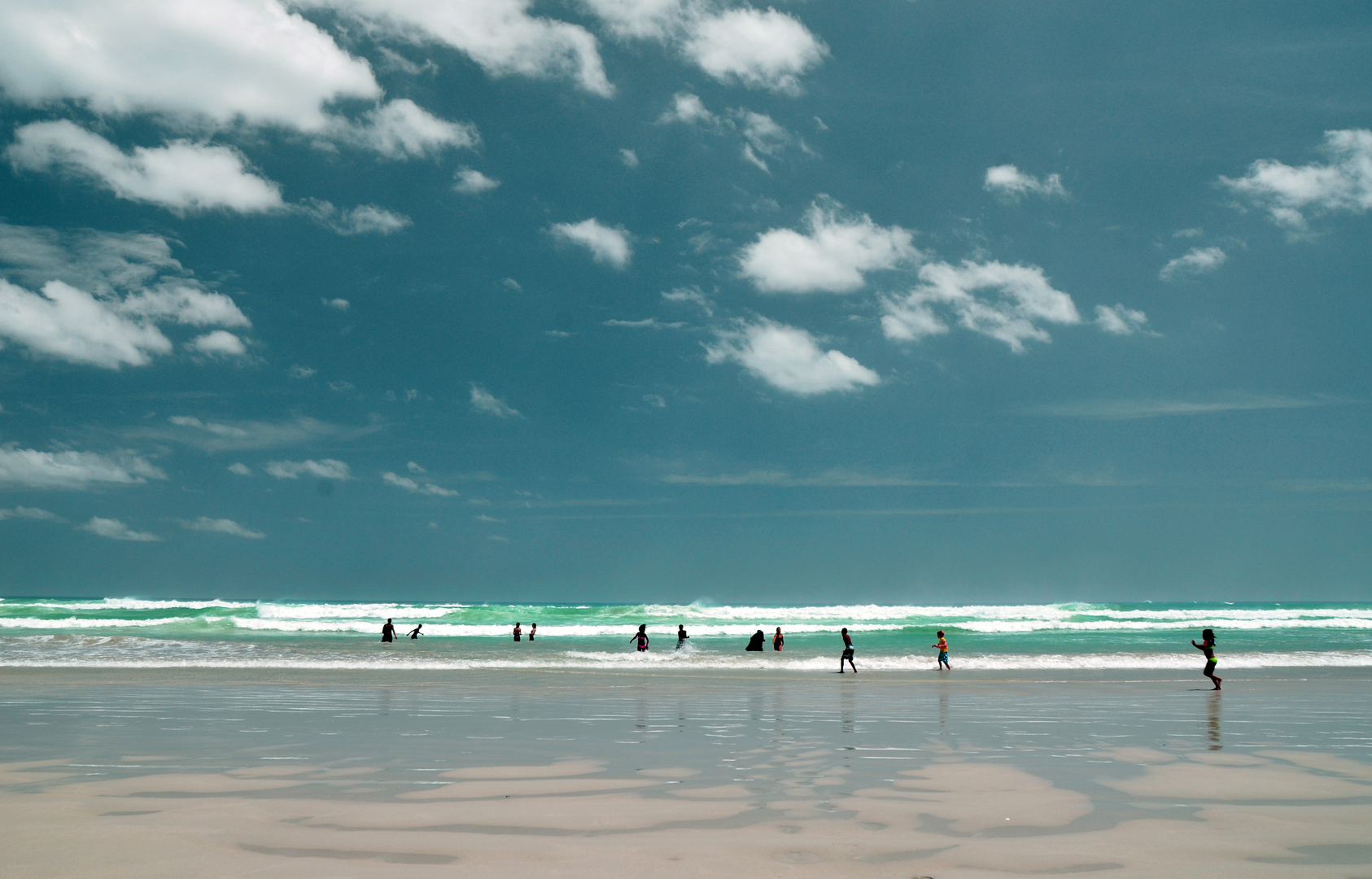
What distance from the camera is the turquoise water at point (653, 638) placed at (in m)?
28.6

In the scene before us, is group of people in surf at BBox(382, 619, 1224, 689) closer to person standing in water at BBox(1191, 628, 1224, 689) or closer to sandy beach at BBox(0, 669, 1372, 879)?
person standing in water at BBox(1191, 628, 1224, 689)

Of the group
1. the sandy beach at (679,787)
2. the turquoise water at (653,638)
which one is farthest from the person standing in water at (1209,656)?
the turquoise water at (653,638)

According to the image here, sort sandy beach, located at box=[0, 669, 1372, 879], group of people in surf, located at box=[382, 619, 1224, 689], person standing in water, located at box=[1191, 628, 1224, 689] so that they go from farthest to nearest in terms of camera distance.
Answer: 1. group of people in surf, located at box=[382, 619, 1224, 689]
2. person standing in water, located at box=[1191, 628, 1224, 689]
3. sandy beach, located at box=[0, 669, 1372, 879]

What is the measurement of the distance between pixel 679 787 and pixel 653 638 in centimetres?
3675

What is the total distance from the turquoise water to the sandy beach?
1218 cm

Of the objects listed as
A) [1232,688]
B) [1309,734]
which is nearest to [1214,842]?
[1309,734]

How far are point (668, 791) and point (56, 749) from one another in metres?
8.07

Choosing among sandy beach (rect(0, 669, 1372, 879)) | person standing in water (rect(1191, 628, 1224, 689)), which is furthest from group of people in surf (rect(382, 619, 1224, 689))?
sandy beach (rect(0, 669, 1372, 879))

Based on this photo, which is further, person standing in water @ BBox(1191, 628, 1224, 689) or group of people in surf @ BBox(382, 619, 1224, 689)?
group of people in surf @ BBox(382, 619, 1224, 689)

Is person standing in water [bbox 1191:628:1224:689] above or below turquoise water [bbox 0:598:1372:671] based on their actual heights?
above

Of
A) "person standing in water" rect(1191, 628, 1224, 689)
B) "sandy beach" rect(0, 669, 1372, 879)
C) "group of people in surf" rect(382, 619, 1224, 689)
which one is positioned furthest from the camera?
"group of people in surf" rect(382, 619, 1224, 689)

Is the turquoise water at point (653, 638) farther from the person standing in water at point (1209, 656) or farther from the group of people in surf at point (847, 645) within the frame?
the person standing in water at point (1209, 656)

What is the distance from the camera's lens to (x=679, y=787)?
8.89 m

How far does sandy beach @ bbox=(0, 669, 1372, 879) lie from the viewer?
6.48 meters
